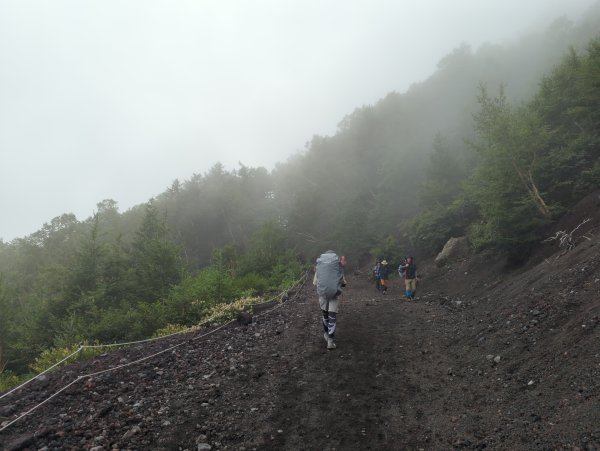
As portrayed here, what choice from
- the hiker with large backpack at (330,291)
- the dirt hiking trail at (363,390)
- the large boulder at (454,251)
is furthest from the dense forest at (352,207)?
the hiker with large backpack at (330,291)

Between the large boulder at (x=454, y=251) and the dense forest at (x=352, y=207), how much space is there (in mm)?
967

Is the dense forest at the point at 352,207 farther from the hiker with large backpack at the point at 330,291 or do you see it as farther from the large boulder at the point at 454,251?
the hiker with large backpack at the point at 330,291

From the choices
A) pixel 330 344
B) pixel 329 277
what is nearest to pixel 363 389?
pixel 330 344

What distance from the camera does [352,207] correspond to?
39469mm

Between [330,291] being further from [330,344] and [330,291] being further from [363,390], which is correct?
[363,390]

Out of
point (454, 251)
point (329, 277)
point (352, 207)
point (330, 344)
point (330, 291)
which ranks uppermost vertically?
point (329, 277)

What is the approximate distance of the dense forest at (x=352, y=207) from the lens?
14281mm

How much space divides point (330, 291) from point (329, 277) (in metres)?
0.36

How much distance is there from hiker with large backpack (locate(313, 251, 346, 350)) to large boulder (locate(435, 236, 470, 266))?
1619cm

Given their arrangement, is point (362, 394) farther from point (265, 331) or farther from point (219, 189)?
point (219, 189)

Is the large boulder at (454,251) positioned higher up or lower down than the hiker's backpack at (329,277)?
lower down

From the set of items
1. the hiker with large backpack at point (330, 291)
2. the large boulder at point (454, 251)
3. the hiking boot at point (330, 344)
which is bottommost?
the large boulder at point (454, 251)

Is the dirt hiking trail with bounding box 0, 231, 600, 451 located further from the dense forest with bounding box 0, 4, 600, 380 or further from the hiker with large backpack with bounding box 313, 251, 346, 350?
the dense forest with bounding box 0, 4, 600, 380

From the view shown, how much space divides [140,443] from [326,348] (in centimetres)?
453
